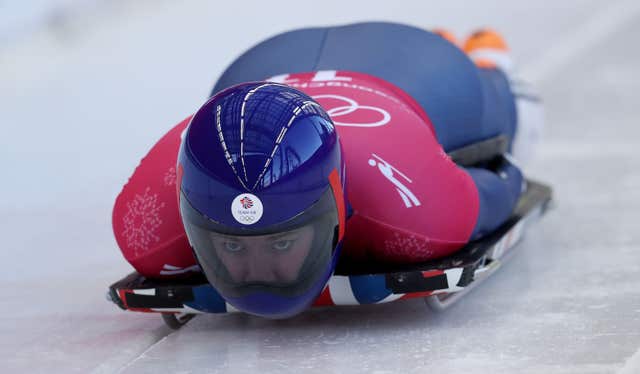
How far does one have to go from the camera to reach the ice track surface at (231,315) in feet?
9.32

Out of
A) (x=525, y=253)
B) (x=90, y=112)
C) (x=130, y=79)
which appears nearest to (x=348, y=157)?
(x=525, y=253)

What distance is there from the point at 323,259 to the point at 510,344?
518 millimetres

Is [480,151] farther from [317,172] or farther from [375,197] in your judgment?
[317,172]

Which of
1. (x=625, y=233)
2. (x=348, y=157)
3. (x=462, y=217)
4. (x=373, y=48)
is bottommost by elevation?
(x=625, y=233)

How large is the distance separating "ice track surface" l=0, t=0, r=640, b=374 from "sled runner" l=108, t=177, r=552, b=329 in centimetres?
10

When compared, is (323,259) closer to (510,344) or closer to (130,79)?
A: (510,344)

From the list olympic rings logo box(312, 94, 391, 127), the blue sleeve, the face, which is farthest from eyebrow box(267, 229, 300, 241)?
the blue sleeve

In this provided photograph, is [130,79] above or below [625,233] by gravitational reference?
above

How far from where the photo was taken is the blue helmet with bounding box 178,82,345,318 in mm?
2539

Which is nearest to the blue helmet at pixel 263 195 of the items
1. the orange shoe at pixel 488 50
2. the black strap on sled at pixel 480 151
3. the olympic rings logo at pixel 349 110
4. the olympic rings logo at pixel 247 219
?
the olympic rings logo at pixel 247 219

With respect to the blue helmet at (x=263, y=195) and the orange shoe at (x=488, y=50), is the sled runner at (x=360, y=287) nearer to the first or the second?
the blue helmet at (x=263, y=195)

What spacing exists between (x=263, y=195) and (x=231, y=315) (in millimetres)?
827

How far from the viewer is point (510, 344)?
2801 millimetres

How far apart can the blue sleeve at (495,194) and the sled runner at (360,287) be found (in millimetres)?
115
